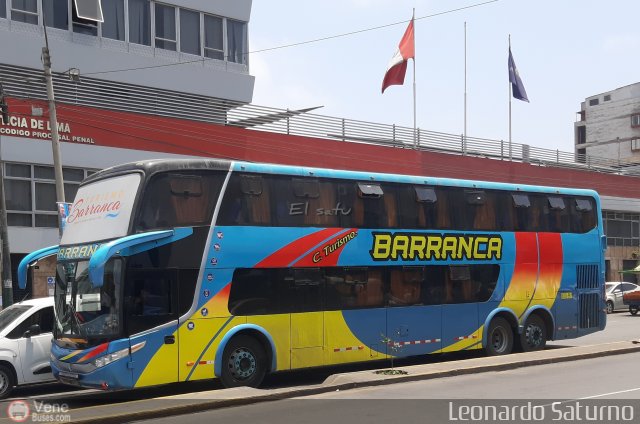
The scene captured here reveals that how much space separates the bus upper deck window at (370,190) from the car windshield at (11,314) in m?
7.01

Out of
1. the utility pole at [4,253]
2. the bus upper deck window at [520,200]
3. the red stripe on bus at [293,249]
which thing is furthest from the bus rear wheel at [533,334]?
the utility pole at [4,253]

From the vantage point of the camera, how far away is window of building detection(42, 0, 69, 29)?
102 ft

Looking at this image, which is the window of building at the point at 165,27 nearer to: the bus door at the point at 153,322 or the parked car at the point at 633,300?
the bus door at the point at 153,322

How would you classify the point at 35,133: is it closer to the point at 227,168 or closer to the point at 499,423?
the point at 227,168

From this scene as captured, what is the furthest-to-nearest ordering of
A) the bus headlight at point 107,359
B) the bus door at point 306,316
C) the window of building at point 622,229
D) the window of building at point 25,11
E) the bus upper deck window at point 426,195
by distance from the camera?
the window of building at point 622,229
the window of building at point 25,11
the bus upper deck window at point 426,195
the bus door at point 306,316
the bus headlight at point 107,359

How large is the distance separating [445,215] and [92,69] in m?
18.3

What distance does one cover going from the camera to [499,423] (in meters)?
10.7

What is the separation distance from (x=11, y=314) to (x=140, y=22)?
2064 centimetres

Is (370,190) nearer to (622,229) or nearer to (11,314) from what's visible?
(11,314)

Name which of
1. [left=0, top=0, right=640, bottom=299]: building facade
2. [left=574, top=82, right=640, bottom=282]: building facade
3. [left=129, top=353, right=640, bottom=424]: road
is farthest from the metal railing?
[left=574, top=82, right=640, bottom=282]: building facade

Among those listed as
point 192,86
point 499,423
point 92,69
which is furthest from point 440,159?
point 499,423

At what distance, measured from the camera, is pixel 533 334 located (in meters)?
20.7

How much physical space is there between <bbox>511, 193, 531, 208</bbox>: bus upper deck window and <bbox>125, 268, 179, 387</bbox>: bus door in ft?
30.8

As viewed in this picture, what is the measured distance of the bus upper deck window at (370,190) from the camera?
1720 cm
